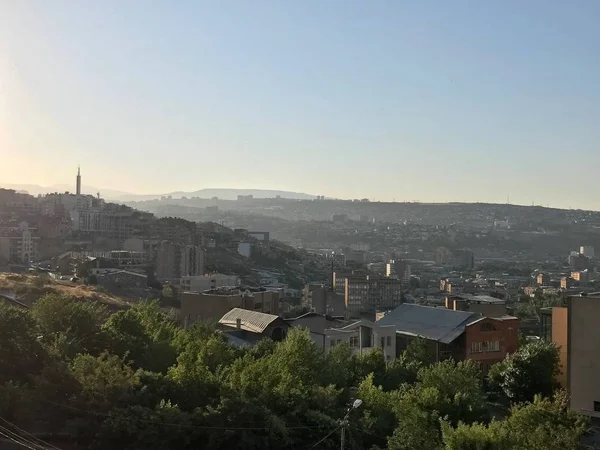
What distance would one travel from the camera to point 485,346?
1802 centimetres

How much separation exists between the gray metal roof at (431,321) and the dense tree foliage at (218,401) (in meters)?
6.48

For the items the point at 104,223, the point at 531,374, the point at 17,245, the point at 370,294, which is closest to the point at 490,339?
the point at 531,374

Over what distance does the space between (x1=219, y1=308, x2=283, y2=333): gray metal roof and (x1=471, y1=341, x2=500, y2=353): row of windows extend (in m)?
4.95

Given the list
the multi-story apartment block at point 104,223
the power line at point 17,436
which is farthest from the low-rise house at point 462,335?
the multi-story apartment block at point 104,223

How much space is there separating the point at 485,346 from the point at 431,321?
1588 millimetres

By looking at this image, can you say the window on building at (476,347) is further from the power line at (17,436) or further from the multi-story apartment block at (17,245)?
the multi-story apartment block at (17,245)

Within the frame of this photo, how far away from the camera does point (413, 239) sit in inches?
4811

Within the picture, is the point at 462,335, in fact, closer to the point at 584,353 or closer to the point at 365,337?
the point at 365,337

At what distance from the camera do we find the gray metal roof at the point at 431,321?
1791cm

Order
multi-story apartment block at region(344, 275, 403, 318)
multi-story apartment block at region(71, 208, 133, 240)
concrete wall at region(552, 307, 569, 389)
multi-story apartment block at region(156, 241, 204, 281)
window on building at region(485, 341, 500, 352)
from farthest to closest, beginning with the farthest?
1. multi-story apartment block at region(71, 208, 133, 240)
2. multi-story apartment block at region(156, 241, 204, 281)
3. multi-story apartment block at region(344, 275, 403, 318)
4. window on building at region(485, 341, 500, 352)
5. concrete wall at region(552, 307, 569, 389)

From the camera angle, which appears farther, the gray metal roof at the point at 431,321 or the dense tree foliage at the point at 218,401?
the gray metal roof at the point at 431,321

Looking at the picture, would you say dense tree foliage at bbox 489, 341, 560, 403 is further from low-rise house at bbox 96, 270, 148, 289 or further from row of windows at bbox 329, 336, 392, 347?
low-rise house at bbox 96, 270, 148, 289

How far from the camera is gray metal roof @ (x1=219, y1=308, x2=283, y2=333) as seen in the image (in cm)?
1673

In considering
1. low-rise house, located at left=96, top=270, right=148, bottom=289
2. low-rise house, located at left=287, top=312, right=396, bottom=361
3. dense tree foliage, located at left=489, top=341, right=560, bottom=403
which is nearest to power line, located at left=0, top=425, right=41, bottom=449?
dense tree foliage, located at left=489, top=341, right=560, bottom=403
